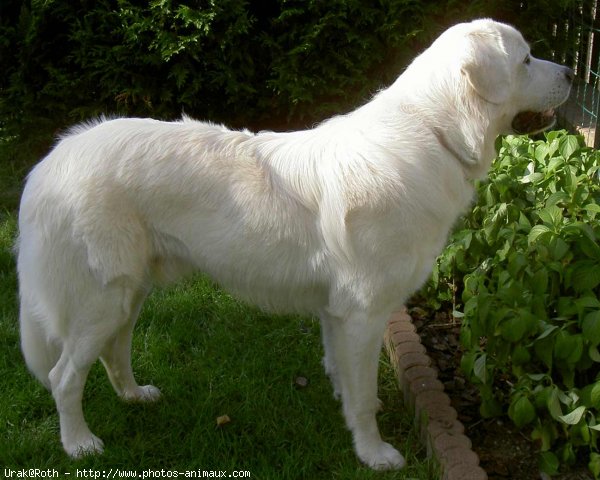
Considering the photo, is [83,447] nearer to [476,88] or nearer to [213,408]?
[213,408]

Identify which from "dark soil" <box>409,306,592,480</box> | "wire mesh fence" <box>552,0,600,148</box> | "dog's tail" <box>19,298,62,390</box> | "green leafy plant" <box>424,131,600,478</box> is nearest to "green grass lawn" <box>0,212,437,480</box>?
"dark soil" <box>409,306,592,480</box>

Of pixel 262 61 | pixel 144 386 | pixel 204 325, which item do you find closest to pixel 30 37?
pixel 262 61

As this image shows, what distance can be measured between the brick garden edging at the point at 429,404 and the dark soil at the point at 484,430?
0.10 m

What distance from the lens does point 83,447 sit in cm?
299

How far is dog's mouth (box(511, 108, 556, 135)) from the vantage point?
287 cm

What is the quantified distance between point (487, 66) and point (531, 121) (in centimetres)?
38

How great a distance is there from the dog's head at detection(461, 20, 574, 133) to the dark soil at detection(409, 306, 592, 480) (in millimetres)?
1212

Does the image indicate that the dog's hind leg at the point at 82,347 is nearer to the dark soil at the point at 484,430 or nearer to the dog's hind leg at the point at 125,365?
the dog's hind leg at the point at 125,365

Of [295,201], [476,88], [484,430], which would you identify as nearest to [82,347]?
[295,201]

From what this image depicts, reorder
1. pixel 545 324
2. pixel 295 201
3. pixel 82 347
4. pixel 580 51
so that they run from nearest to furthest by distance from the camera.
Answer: pixel 545 324, pixel 295 201, pixel 82 347, pixel 580 51

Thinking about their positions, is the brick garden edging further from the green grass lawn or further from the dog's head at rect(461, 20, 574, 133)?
the dog's head at rect(461, 20, 574, 133)

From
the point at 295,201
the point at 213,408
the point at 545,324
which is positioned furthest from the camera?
the point at 213,408

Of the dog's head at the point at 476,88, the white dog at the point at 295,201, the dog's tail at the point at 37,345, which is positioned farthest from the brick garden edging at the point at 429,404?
the dog's tail at the point at 37,345

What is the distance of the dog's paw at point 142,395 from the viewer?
11.0ft
